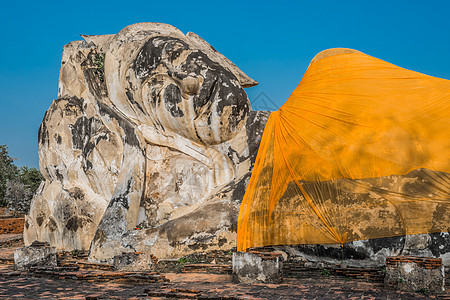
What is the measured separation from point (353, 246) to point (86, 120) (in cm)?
824

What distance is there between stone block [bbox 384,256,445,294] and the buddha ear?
6.84m

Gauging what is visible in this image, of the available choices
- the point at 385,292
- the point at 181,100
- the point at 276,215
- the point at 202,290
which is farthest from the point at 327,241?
the point at 181,100

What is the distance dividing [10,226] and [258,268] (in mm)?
15181

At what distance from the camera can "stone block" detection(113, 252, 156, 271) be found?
8.89m

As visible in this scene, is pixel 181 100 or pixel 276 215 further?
pixel 181 100

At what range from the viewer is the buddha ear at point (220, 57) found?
41.7 ft

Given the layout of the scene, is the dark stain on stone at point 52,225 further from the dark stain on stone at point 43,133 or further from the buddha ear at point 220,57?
the buddha ear at point 220,57

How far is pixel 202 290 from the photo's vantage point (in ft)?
22.9

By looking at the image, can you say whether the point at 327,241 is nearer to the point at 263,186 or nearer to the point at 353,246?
the point at 353,246

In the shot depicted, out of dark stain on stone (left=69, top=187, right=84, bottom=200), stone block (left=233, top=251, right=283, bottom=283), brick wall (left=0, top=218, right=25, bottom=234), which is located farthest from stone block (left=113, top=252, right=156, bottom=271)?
brick wall (left=0, top=218, right=25, bottom=234)

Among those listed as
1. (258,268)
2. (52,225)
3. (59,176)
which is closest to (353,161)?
(258,268)

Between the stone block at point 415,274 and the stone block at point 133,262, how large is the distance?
4.08m

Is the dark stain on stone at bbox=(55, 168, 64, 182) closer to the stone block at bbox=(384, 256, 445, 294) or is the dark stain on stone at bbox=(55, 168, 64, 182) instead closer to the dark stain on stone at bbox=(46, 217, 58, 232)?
the dark stain on stone at bbox=(46, 217, 58, 232)

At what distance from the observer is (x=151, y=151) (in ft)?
38.9
